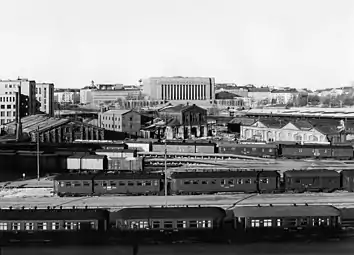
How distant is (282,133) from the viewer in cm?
4875

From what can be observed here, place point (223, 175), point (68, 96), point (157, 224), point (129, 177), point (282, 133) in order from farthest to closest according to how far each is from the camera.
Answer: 1. point (68, 96)
2. point (282, 133)
3. point (223, 175)
4. point (129, 177)
5. point (157, 224)

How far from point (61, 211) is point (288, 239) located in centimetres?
726

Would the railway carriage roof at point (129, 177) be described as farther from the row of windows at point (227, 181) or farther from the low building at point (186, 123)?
the low building at point (186, 123)

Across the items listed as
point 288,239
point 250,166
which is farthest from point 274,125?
point 288,239

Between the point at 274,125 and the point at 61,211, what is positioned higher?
the point at 274,125

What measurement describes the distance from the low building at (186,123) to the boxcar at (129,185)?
30552 mm

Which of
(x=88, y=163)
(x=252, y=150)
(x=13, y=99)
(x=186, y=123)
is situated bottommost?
(x=88, y=163)

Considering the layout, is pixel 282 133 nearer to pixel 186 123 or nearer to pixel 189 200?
pixel 186 123

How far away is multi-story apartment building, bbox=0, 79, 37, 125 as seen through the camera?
61.8 metres

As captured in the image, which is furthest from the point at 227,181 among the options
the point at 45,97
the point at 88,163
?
the point at 45,97

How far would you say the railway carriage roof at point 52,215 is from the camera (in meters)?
16.2

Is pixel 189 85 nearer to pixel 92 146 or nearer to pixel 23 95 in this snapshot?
pixel 23 95

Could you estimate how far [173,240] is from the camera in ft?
51.1

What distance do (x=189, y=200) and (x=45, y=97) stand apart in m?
58.5
